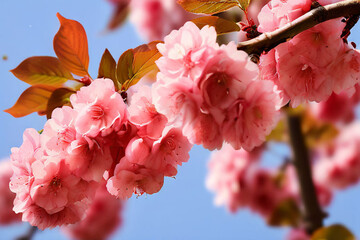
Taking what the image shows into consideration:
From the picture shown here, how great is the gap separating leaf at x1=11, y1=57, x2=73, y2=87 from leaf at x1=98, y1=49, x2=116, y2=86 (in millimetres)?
57

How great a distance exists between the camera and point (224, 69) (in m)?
0.37

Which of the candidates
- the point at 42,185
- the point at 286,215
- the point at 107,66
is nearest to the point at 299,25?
the point at 107,66

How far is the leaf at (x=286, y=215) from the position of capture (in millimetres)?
1688

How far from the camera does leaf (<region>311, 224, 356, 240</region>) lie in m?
0.90

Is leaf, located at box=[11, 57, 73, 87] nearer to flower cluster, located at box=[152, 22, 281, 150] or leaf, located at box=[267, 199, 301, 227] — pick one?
flower cluster, located at box=[152, 22, 281, 150]

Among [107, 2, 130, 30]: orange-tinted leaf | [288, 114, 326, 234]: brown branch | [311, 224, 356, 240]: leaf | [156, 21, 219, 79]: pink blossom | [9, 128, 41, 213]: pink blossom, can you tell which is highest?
[156, 21, 219, 79]: pink blossom

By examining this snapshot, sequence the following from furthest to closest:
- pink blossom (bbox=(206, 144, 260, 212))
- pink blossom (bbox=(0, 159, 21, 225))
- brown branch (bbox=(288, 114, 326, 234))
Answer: pink blossom (bbox=(206, 144, 260, 212)) → pink blossom (bbox=(0, 159, 21, 225)) → brown branch (bbox=(288, 114, 326, 234))

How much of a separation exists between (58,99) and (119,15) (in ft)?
5.38

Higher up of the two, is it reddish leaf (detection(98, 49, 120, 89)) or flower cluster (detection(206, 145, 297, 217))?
reddish leaf (detection(98, 49, 120, 89))

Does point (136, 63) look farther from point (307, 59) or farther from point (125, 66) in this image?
point (307, 59)

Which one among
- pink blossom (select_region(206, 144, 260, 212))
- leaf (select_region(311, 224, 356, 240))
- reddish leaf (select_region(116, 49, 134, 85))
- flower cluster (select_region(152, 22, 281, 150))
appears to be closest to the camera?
flower cluster (select_region(152, 22, 281, 150))

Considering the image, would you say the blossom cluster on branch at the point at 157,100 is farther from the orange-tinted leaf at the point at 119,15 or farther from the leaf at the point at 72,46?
the orange-tinted leaf at the point at 119,15

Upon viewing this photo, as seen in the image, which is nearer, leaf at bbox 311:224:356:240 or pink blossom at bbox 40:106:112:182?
pink blossom at bbox 40:106:112:182

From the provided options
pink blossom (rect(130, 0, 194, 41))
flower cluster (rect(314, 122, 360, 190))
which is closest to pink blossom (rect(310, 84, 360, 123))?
flower cluster (rect(314, 122, 360, 190))
